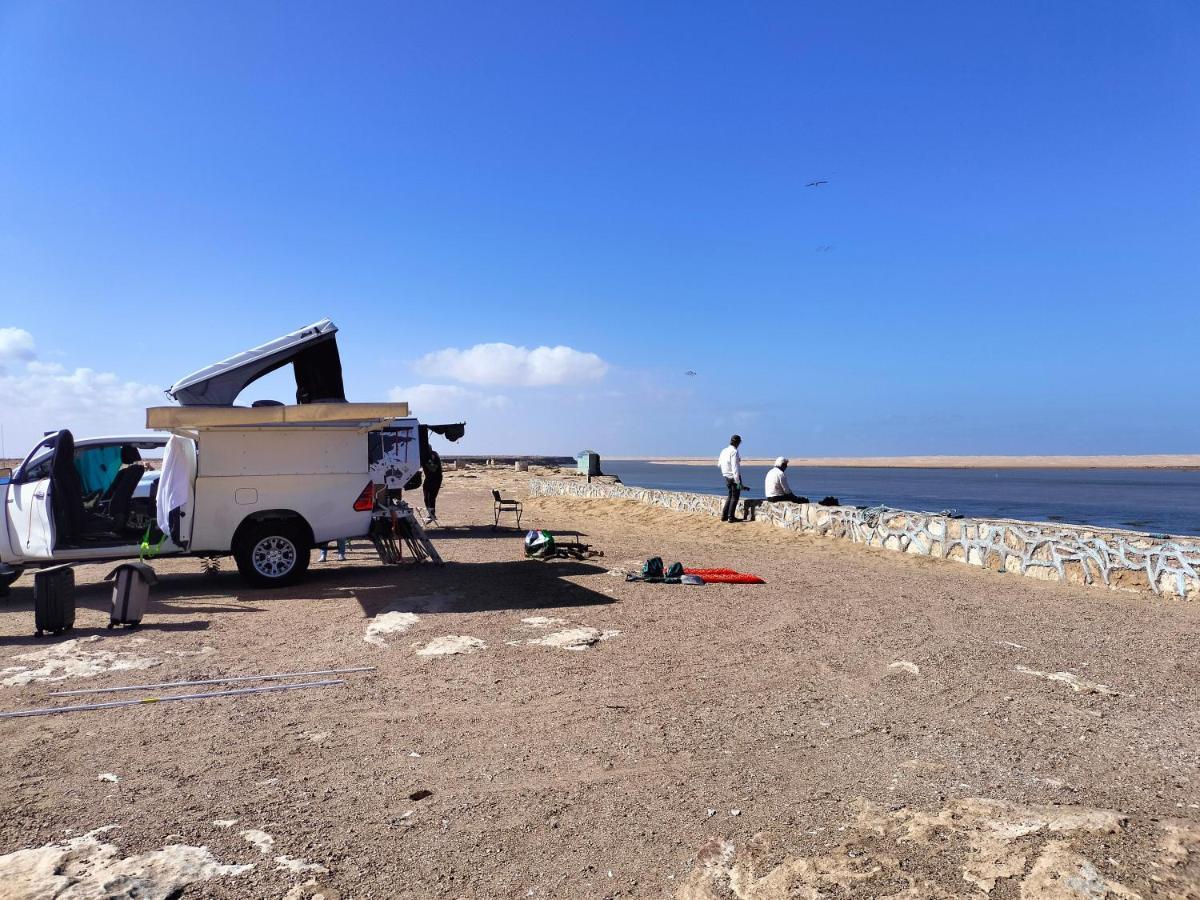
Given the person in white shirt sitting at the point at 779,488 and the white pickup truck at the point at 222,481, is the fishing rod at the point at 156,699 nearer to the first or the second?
the white pickup truck at the point at 222,481

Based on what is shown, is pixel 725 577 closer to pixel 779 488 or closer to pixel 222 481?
pixel 222 481

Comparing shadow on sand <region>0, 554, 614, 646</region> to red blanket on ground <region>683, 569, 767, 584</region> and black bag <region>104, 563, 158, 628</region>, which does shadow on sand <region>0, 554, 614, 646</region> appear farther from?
red blanket on ground <region>683, 569, 767, 584</region>

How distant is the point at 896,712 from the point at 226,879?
3.84 m

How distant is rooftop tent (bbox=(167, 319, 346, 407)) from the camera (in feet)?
29.2

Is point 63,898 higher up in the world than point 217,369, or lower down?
lower down

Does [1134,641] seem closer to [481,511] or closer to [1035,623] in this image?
[1035,623]

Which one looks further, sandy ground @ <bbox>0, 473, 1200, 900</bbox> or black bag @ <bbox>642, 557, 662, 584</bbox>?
black bag @ <bbox>642, 557, 662, 584</bbox>

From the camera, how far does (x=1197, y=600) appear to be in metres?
8.77

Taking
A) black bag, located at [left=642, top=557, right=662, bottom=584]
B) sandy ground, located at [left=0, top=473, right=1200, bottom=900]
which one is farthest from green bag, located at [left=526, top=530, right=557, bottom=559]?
sandy ground, located at [left=0, top=473, right=1200, bottom=900]

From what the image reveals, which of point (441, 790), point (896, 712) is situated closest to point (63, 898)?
Answer: point (441, 790)

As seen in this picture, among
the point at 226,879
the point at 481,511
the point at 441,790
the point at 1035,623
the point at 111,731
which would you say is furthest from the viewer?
the point at 481,511

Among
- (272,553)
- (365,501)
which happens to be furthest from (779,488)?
(272,553)

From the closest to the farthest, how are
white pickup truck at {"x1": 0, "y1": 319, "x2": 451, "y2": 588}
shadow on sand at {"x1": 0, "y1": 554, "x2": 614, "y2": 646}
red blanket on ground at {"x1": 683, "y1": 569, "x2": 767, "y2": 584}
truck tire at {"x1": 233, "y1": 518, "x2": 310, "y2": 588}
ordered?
shadow on sand at {"x1": 0, "y1": 554, "x2": 614, "y2": 646}, white pickup truck at {"x1": 0, "y1": 319, "x2": 451, "y2": 588}, truck tire at {"x1": 233, "y1": 518, "x2": 310, "y2": 588}, red blanket on ground at {"x1": 683, "y1": 569, "x2": 767, "y2": 584}

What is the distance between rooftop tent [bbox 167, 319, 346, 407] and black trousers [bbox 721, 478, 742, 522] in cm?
907
